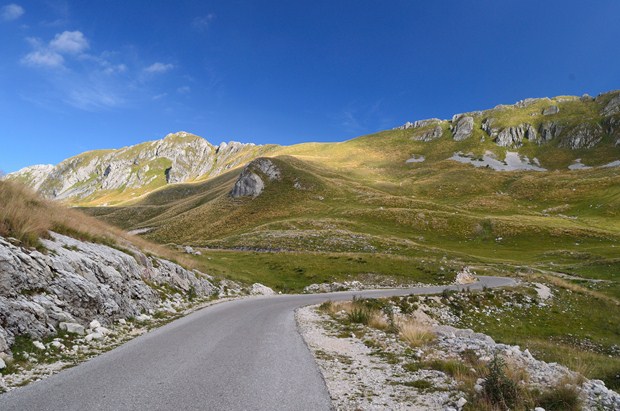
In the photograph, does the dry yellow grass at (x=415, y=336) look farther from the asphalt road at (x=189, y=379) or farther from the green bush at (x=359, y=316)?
the asphalt road at (x=189, y=379)

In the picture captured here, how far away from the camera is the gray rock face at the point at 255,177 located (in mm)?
132125

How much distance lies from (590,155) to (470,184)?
9839 centimetres

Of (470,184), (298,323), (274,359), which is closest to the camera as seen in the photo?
(274,359)

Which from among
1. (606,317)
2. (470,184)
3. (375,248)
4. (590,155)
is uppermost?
(590,155)

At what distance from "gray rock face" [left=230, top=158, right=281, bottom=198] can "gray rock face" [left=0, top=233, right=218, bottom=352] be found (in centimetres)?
11198

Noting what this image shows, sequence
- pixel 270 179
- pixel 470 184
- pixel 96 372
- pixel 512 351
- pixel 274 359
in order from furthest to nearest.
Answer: pixel 470 184 → pixel 270 179 → pixel 512 351 → pixel 274 359 → pixel 96 372

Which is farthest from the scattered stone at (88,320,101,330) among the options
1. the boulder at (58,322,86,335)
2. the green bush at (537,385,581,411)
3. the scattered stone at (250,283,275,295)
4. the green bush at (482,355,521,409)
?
the scattered stone at (250,283,275,295)

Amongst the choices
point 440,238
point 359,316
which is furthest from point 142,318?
point 440,238

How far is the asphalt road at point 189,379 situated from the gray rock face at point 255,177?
11859 centimetres

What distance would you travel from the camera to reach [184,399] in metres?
6.98

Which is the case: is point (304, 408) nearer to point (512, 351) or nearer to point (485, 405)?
point (485, 405)

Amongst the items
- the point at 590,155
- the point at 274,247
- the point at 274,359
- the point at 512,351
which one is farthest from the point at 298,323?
the point at 590,155

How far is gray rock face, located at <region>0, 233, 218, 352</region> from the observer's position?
10.4 metres

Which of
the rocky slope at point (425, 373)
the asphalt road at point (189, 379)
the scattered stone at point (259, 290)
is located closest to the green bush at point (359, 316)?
the rocky slope at point (425, 373)
